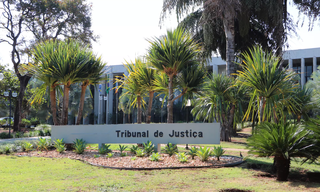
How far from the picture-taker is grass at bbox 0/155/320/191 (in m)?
6.77

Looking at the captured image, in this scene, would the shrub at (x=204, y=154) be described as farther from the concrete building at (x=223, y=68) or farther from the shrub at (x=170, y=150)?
the concrete building at (x=223, y=68)

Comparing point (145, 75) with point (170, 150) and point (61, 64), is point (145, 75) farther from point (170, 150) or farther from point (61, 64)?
point (170, 150)

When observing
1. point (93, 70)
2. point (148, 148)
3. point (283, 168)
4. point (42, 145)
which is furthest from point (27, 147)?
point (283, 168)

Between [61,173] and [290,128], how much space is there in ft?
21.8

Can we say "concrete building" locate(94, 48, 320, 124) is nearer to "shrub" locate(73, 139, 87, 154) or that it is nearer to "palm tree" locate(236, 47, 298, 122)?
"shrub" locate(73, 139, 87, 154)

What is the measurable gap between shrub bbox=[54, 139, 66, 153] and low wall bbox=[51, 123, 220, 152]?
0.34m

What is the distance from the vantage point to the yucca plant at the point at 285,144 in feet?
23.4

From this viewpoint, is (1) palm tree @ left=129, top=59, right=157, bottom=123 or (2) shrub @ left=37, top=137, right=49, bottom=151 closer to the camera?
(2) shrub @ left=37, top=137, right=49, bottom=151

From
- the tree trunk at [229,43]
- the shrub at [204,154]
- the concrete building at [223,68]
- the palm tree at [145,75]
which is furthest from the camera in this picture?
the concrete building at [223,68]

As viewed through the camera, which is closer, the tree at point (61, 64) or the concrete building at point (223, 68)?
the tree at point (61, 64)

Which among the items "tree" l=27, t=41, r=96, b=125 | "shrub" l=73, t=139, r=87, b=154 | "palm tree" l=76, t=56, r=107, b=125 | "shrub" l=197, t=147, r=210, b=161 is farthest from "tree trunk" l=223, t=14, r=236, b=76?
"shrub" l=73, t=139, r=87, b=154

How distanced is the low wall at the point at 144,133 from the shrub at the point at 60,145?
338 millimetres

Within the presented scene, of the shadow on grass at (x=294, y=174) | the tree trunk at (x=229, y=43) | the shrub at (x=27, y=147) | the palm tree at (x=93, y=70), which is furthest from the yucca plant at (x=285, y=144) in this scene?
the tree trunk at (x=229, y=43)

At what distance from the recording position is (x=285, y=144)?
23.5ft
